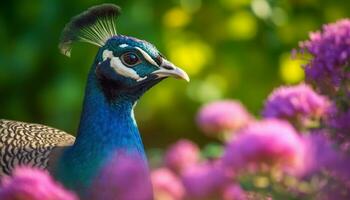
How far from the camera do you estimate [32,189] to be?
902 millimetres

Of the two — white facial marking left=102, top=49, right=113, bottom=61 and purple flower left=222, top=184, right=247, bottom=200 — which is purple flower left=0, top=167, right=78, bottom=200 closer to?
purple flower left=222, top=184, right=247, bottom=200

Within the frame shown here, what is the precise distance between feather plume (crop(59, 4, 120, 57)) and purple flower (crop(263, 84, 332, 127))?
0.91 metres

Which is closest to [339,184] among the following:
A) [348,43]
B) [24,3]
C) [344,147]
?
[344,147]

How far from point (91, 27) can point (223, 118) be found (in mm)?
495

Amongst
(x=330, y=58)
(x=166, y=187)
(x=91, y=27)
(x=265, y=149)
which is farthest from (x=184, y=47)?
(x=265, y=149)

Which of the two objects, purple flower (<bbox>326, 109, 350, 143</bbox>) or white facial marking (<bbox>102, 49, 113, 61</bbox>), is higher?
white facial marking (<bbox>102, 49, 113, 61</bbox>)

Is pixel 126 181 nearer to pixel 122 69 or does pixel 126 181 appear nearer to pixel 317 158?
pixel 317 158

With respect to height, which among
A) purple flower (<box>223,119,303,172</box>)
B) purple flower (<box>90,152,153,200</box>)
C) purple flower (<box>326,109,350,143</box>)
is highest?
purple flower (<box>326,109,350,143</box>)

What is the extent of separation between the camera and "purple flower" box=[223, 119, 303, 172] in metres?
1.02

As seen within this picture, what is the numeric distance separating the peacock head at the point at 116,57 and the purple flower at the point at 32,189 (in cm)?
139

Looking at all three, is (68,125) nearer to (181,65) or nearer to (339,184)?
(181,65)

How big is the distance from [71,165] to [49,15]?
2666 mm

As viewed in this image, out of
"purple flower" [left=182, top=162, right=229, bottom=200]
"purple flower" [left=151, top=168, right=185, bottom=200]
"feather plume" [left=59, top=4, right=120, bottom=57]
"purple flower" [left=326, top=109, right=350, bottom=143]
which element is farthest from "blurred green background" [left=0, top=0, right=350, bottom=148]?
"purple flower" [left=182, top=162, right=229, bottom=200]

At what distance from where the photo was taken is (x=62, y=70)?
489cm
